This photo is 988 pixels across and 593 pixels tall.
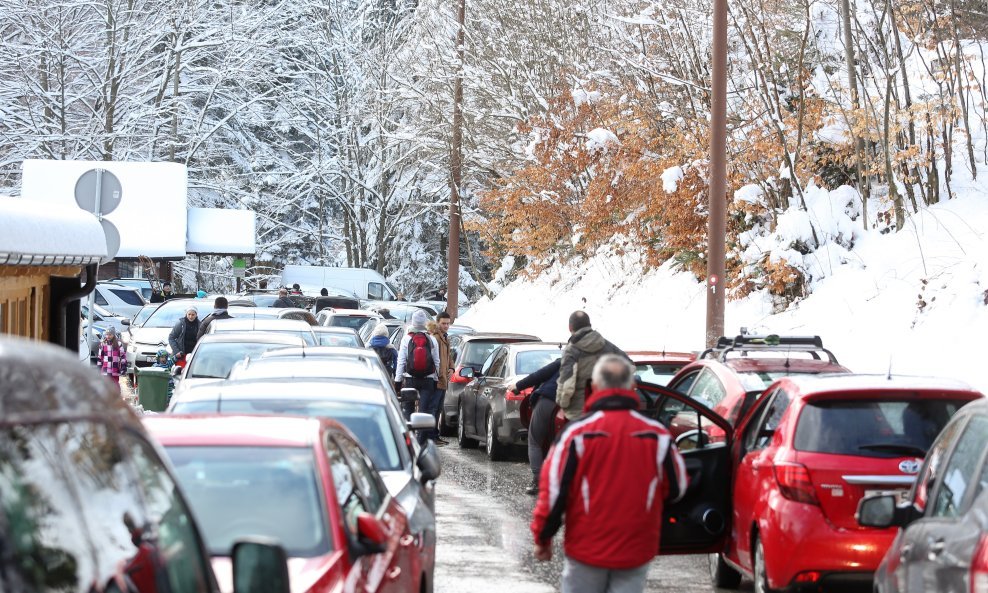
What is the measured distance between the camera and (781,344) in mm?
12141

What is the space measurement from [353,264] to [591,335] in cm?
4899

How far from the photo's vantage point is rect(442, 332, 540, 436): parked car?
64.0 feet

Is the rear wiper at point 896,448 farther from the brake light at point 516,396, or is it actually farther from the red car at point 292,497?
the brake light at point 516,396

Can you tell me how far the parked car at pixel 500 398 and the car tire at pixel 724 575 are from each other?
6.13m

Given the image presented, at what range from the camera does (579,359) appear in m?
11.9

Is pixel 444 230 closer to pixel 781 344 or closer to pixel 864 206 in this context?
pixel 864 206

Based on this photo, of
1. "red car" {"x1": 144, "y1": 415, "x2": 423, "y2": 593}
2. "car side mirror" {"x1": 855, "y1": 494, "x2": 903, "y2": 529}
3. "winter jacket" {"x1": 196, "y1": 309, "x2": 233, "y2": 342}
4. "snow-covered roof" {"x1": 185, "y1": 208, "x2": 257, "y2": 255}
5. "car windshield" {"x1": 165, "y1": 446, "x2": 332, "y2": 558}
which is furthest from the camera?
"snow-covered roof" {"x1": 185, "y1": 208, "x2": 257, "y2": 255}

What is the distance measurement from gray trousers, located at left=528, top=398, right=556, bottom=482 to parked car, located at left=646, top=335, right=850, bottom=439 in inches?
57.6

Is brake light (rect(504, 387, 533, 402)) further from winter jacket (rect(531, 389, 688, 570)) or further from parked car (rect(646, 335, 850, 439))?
winter jacket (rect(531, 389, 688, 570))

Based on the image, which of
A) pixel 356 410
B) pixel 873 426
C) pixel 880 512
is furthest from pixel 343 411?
pixel 880 512

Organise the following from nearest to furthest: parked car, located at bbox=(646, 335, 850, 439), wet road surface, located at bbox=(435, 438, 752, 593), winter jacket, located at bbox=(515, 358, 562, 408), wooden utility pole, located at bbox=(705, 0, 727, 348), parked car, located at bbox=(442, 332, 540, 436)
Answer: wet road surface, located at bbox=(435, 438, 752, 593) → parked car, located at bbox=(646, 335, 850, 439) → winter jacket, located at bbox=(515, 358, 562, 408) → wooden utility pole, located at bbox=(705, 0, 727, 348) → parked car, located at bbox=(442, 332, 540, 436)

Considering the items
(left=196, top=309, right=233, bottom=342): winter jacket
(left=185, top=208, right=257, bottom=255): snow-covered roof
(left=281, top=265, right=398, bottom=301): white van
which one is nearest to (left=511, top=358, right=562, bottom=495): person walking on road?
(left=196, top=309, right=233, bottom=342): winter jacket

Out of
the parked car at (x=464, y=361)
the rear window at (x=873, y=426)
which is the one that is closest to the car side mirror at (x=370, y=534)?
the rear window at (x=873, y=426)

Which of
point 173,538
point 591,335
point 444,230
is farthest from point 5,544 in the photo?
point 444,230
